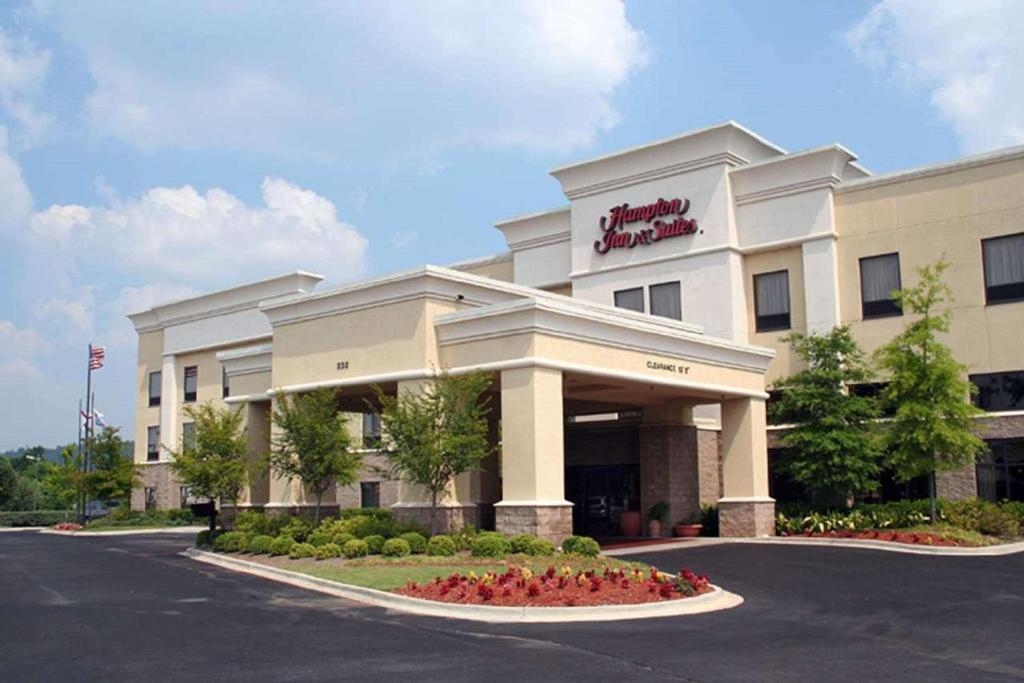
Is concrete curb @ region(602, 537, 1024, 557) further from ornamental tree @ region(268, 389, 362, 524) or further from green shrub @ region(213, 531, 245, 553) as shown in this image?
green shrub @ region(213, 531, 245, 553)

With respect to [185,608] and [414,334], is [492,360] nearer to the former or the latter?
[414,334]

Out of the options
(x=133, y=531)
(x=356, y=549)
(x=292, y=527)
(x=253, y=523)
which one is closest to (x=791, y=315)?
(x=292, y=527)

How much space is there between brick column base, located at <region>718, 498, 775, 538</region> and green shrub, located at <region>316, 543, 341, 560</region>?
45.5ft

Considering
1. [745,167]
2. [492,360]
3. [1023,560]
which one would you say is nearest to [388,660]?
[492,360]

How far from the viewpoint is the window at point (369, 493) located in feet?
170

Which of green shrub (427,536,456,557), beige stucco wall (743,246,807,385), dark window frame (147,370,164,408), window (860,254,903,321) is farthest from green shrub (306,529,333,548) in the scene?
dark window frame (147,370,164,408)

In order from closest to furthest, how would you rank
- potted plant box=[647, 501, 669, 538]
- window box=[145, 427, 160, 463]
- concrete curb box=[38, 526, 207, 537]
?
potted plant box=[647, 501, 669, 538] → concrete curb box=[38, 526, 207, 537] → window box=[145, 427, 160, 463]

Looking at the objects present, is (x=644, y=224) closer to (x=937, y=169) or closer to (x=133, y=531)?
(x=937, y=169)

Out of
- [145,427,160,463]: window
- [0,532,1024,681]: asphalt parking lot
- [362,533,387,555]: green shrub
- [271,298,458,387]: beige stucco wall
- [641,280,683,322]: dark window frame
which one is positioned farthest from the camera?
[145,427,160,463]: window

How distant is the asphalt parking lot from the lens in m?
12.0

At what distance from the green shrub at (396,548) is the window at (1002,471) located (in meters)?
19.5

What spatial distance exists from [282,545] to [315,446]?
114 inches

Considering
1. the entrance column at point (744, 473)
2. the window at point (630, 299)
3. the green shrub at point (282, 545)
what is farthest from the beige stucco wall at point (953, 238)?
the green shrub at point (282, 545)

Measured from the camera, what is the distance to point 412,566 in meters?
22.2
